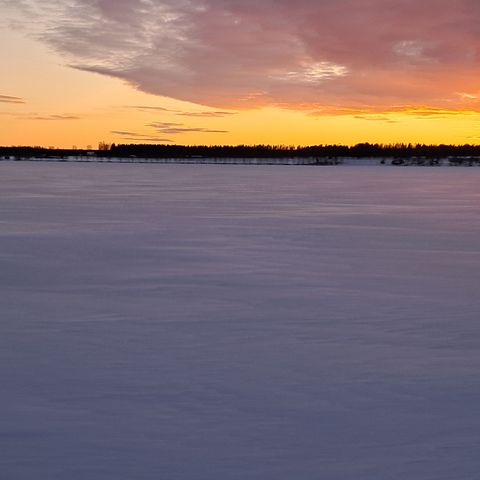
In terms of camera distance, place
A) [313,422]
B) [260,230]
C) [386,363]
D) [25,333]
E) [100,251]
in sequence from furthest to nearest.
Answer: [260,230] → [100,251] → [25,333] → [386,363] → [313,422]

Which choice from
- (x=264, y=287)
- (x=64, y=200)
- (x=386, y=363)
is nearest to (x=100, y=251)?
(x=264, y=287)

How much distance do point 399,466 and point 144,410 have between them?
50.9 inches

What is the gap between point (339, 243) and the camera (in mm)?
11062

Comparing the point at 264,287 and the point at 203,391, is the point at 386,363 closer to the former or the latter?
the point at 203,391

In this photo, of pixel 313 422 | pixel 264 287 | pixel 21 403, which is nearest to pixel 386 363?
pixel 313 422

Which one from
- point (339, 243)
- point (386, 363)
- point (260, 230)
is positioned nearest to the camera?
point (386, 363)

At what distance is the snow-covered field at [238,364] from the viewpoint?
3346 mm

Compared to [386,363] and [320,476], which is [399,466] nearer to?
[320,476]

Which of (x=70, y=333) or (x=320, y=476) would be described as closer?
(x=320, y=476)

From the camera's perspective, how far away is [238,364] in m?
4.63

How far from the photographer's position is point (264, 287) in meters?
7.31

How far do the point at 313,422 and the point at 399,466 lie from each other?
57cm

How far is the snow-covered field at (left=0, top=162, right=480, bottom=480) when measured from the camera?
11.0ft

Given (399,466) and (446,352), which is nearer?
(399,466)
